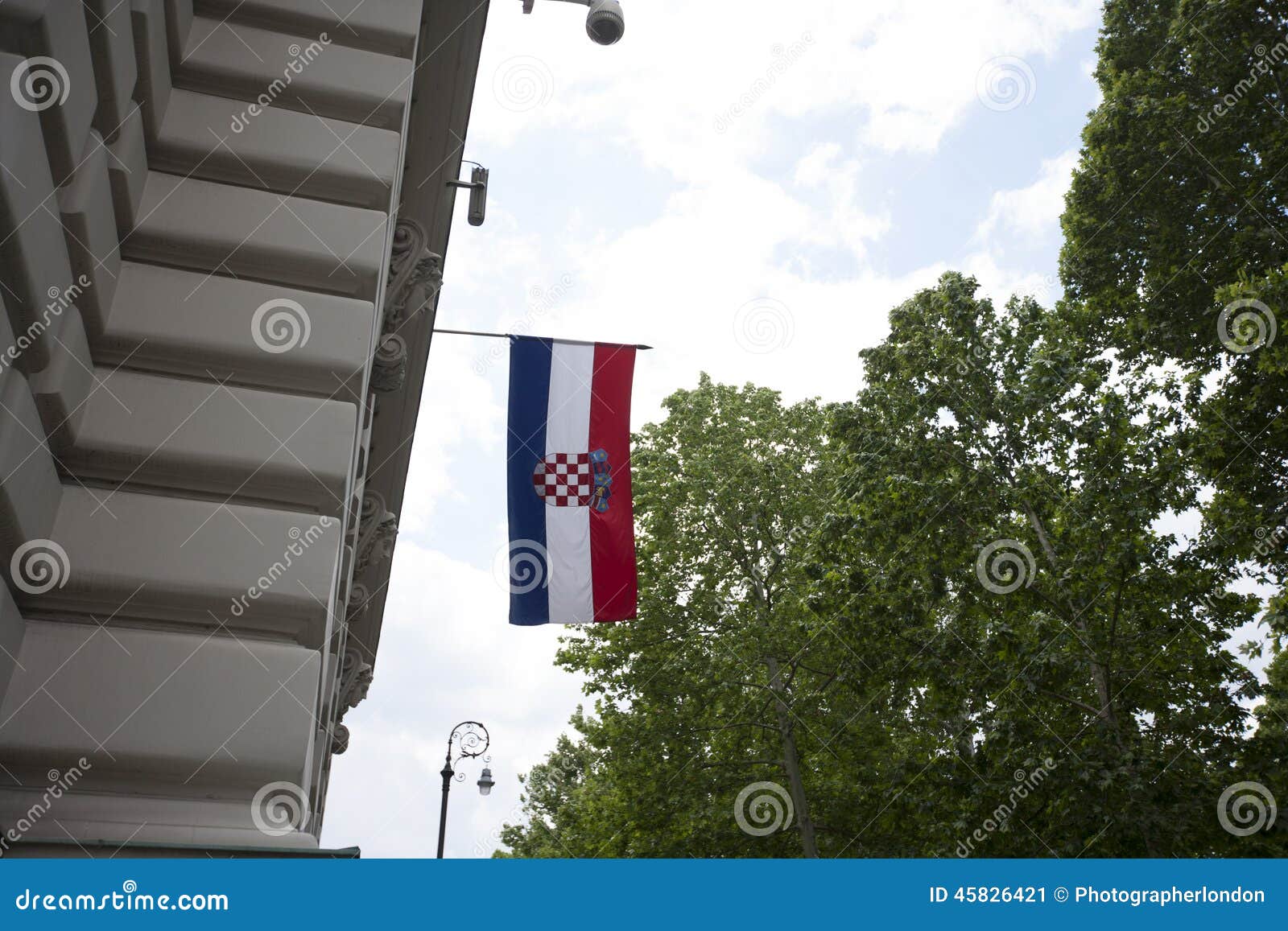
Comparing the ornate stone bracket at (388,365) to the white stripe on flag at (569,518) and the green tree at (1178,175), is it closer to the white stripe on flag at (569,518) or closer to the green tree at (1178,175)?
the white stripe on flag at (569,518)

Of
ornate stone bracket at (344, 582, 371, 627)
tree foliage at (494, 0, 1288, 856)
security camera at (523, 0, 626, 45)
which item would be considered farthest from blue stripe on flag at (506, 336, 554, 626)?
tree foliage at (494, 0, 1288, 856)

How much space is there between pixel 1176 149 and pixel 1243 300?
4480mm

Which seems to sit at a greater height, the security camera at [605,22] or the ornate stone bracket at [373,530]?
the security camera at [605,22]

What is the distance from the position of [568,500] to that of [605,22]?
3834 mm

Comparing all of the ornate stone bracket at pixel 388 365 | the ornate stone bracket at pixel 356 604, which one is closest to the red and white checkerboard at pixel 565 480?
the ornate stone bracket at pixel 356 604

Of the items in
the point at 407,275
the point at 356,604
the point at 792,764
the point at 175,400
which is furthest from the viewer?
the point at 792,764

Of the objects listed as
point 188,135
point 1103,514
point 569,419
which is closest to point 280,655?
point 188,135

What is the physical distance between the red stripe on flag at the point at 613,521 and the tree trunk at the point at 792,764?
1347 centimetres

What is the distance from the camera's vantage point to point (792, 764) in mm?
21078

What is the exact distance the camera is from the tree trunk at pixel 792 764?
66.3 feet

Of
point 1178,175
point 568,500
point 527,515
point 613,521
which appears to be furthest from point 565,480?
point 1178,175

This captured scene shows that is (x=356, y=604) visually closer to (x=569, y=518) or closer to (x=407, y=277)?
(x=569, y=518)

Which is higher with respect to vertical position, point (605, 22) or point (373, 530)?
point (605, 22)

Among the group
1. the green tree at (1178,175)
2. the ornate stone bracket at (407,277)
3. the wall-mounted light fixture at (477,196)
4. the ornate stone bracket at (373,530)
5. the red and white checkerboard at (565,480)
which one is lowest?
the ornate stone bracket at (373,530)
